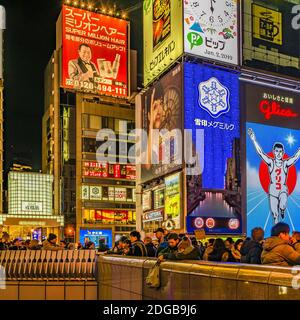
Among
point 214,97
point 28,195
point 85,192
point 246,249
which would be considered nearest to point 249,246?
point 246,249

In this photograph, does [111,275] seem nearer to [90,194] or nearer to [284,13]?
[284,13]

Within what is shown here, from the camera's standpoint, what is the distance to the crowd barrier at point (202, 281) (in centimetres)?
425

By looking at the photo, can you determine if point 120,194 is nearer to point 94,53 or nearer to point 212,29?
point 94,53

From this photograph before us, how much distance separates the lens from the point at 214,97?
32719mm

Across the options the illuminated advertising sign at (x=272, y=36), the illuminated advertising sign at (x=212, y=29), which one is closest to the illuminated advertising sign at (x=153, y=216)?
the illuminated advertising sign at (x=212, y=29)

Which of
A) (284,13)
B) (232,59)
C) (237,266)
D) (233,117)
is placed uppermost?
(284,13)

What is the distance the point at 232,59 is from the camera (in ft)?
112

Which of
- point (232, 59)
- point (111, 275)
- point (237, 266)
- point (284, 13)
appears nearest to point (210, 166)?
point (232, 59)

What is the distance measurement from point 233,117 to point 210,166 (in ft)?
12.8

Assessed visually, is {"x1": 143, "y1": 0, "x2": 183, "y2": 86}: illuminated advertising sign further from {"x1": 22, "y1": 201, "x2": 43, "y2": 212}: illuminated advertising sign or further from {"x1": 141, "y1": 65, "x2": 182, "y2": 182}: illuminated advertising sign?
{"x1": 22, "y1": 201, "x2": 43, "y2": 212}: illuminated advertising sign

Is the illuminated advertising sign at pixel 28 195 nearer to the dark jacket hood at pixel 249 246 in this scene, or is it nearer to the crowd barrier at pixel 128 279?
the crowd barrier at pixel 128 279

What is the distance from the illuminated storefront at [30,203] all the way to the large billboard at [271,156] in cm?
2478

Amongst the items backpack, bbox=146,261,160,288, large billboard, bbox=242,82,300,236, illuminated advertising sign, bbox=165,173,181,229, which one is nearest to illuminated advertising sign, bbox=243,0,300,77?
large billboard, bbox=242,82,300,236
